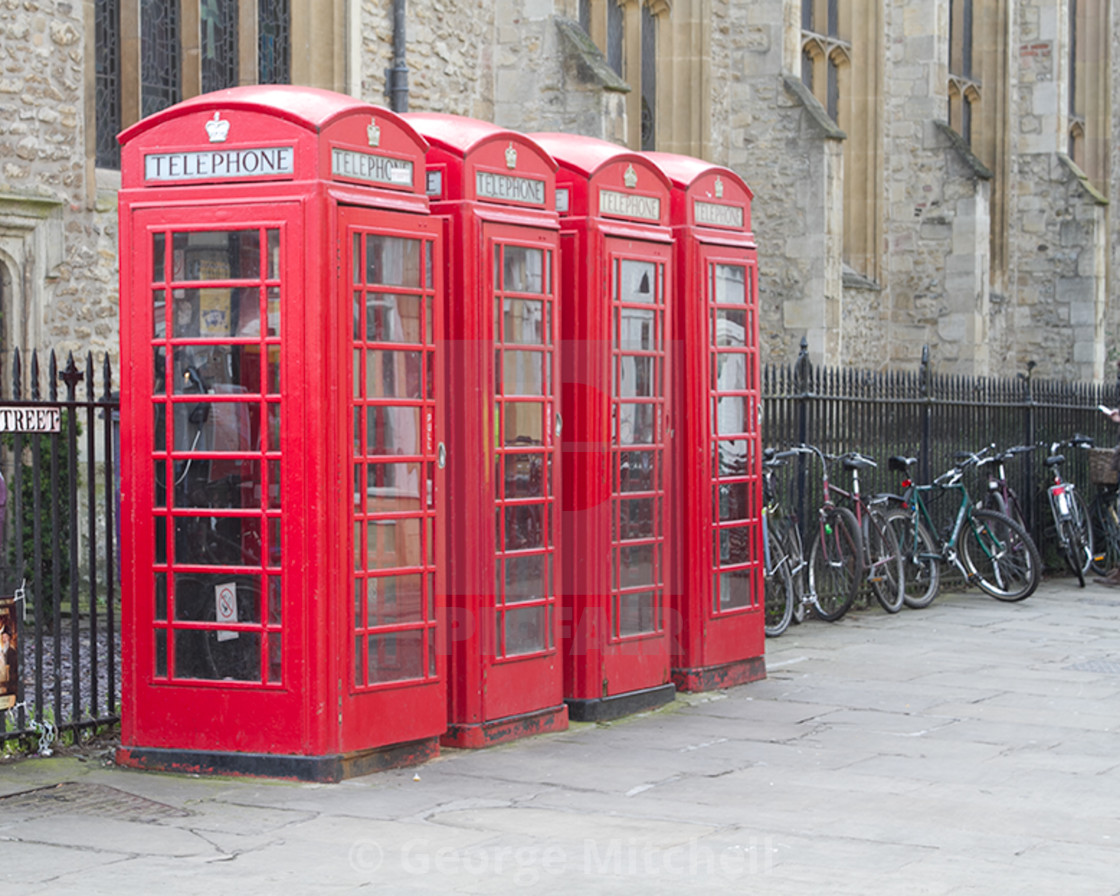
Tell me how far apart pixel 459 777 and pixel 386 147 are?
248 centimetres

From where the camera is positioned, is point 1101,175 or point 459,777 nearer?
point 459,777

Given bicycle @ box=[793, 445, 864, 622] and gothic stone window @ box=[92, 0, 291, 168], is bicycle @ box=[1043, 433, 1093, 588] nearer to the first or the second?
bicycle @ box=[793, 445, 864, 622]

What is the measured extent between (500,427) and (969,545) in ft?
22.6

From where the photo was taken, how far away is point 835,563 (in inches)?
455

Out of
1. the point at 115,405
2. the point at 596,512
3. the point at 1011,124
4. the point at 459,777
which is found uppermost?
the point at 1011,124

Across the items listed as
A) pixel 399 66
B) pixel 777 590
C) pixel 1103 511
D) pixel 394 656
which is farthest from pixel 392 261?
pixel 1103 511

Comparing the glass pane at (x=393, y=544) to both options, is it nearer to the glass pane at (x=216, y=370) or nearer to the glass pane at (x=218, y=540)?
the glass pane at (x=218, y=540)

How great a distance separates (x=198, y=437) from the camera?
6375mm

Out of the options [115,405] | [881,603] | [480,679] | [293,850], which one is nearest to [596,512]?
[480,679]

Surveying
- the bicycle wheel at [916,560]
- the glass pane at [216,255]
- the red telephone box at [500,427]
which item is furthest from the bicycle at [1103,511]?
the glass pane at [216,255]

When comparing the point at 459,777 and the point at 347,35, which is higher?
the point at 347,35

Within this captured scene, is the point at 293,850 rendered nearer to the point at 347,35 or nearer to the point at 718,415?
the point at 718,415

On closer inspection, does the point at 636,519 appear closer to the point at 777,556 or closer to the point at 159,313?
the point at 159,313

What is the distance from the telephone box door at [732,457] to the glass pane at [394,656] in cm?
224
